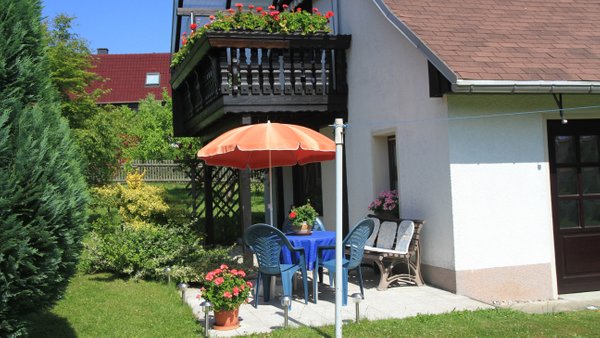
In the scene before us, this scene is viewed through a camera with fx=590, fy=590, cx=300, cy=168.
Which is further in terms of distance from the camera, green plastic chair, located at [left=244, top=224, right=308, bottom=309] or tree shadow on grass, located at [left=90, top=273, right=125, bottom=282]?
tree shadow on grass, located at [left=90, top=273, right=125, bottom=282]

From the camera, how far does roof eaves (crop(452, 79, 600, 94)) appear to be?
6570 millimetres

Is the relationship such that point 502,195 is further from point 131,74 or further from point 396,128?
point 131,74

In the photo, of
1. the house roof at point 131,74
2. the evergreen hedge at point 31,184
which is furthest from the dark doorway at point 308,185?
the house roof at point 131,74

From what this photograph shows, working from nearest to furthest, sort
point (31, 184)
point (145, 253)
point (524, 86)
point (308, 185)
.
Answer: point (31, 184) → point (524, 86) → point (145, 253) → point (308, 185)

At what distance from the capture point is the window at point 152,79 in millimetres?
38719

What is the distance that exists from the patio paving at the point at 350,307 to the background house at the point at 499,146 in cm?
44

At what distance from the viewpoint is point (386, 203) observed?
8.51m

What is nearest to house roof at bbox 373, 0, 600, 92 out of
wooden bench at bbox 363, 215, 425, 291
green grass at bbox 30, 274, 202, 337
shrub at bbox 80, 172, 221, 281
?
wooden bench at bbox 363, 215, 425, 291

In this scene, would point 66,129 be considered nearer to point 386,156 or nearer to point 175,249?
point 175,249

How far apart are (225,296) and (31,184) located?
2232 millimetres

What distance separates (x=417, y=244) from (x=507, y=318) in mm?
1716

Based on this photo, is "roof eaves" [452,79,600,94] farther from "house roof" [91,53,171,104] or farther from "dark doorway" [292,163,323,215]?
"house roof" [91,53,171,104]

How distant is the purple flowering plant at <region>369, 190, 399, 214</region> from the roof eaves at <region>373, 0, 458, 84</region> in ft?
7.58

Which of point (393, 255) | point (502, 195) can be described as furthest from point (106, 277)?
point (502, 195)
